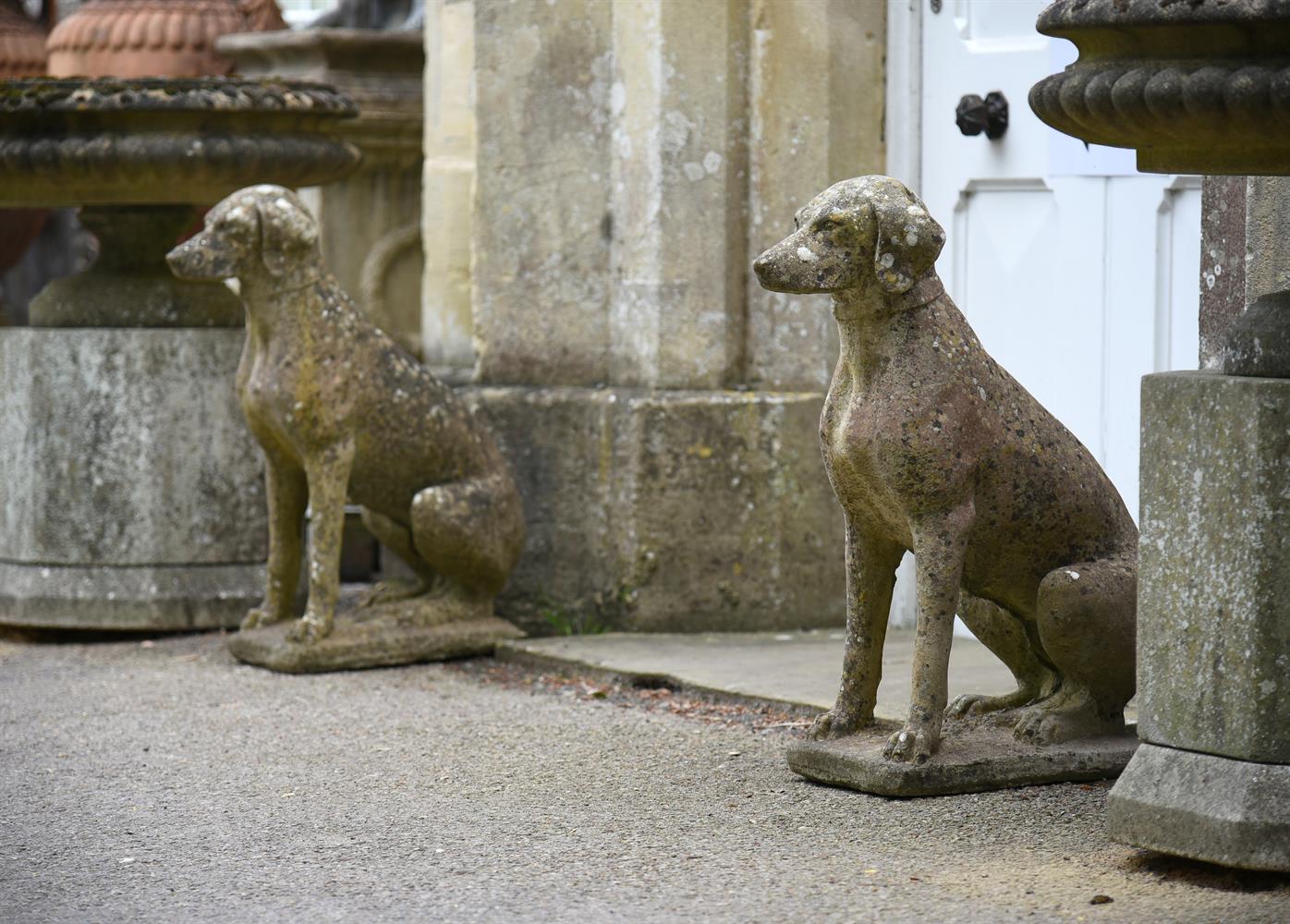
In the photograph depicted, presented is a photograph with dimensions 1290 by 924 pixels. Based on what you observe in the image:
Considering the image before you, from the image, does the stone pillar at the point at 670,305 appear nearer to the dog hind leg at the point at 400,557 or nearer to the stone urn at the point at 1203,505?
the dog hind leg at the point at 400,557

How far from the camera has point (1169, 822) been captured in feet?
12.1

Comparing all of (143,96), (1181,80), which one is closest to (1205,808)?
(1181,80)

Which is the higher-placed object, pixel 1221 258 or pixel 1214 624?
pixel 1221 258

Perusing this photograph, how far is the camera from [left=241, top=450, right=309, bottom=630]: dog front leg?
6184mm

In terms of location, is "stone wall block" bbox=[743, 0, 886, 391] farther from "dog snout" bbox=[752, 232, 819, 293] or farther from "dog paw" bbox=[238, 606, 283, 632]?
"dog snout" bbox=[752, 232, 819, 293]

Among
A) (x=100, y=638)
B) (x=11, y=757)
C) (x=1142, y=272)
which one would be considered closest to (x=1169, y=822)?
(x=1142, y=272)

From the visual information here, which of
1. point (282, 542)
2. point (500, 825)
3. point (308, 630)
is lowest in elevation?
point (500, 825)

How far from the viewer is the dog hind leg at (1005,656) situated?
4.72 meters

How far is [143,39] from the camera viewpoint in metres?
8.41

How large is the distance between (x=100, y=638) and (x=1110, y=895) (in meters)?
4.24

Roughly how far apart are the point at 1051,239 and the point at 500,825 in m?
2.83

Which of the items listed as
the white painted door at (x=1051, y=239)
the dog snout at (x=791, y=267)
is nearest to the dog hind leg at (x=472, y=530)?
the white painted door at (x=1051, y=239)

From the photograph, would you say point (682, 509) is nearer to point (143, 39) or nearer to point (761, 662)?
point (761, 662)

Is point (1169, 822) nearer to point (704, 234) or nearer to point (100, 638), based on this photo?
point (704, 234)
